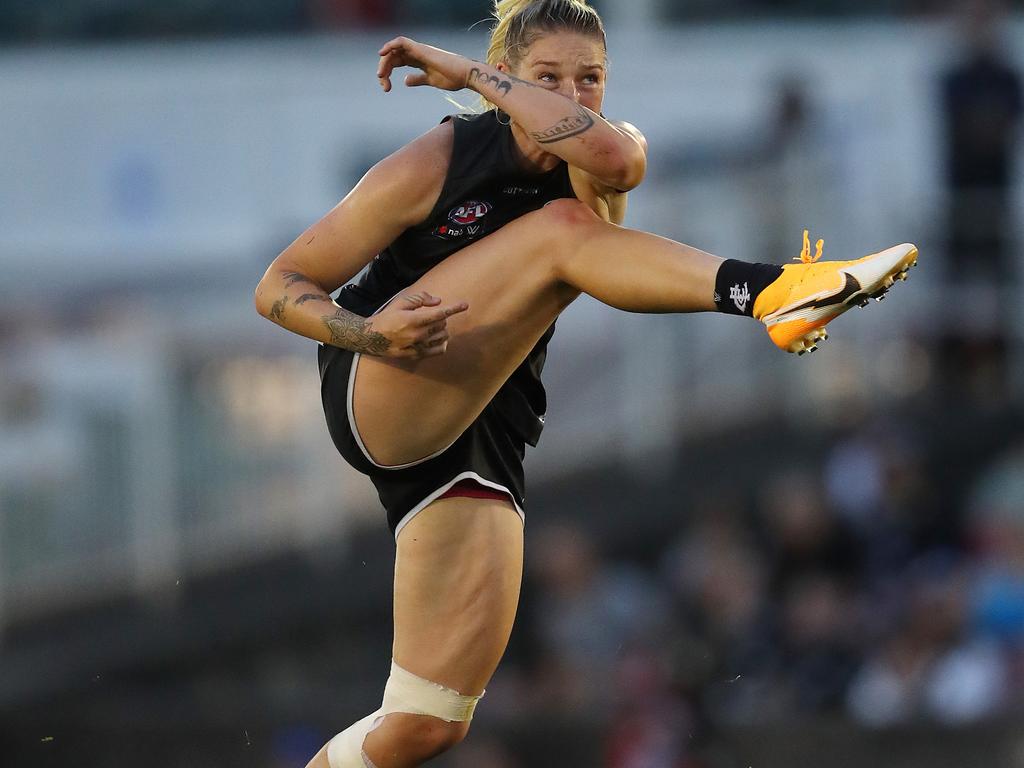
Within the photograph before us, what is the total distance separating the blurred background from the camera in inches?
262

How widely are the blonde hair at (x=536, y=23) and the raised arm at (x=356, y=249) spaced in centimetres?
21

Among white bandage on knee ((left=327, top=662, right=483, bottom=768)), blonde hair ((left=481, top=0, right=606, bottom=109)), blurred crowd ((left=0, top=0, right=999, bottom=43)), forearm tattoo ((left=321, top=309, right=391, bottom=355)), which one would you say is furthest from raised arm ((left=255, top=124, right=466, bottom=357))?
blurred crowd ((left=0, top=0, right=999, bottom=43))

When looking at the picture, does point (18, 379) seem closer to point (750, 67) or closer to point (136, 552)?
point (136, 552)

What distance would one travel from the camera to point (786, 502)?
7.32 metres

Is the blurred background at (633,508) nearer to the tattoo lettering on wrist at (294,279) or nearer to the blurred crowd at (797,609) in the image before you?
the blurred crowd at (797,609)

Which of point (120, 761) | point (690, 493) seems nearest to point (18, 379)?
point (120, 761)

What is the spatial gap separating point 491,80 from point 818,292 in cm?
75

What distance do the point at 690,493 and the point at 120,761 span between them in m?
2.69

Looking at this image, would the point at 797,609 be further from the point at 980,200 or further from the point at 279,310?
the point at 279,310

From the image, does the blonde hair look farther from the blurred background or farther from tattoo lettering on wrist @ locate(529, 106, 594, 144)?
the blurred background

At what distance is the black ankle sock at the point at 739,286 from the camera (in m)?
3.28

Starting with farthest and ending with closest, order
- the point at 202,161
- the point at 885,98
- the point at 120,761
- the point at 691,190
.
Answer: the point at 202,161 < the point at 885,98 < the point at 691,190 < the point at 120,761

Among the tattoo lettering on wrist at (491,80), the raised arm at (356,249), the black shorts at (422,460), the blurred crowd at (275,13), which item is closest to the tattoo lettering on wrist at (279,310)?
the raised arm at (356,249)

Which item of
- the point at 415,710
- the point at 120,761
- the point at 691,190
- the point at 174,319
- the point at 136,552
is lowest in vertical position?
the point at 120,761
